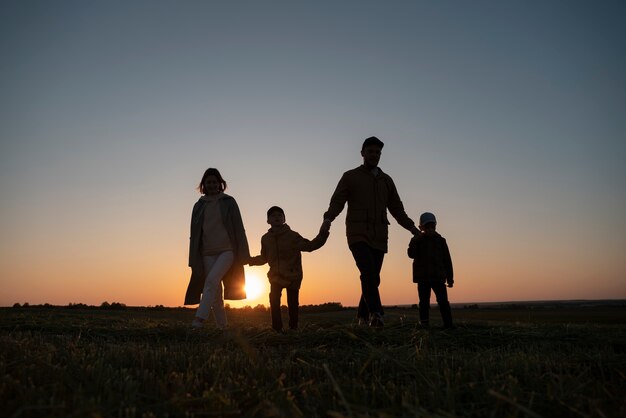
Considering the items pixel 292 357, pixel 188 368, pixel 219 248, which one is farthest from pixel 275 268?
pixel 188 368

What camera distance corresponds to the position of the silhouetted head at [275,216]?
340 inches

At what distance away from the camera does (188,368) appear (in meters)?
2.96

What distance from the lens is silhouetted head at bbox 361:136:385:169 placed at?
703 cm

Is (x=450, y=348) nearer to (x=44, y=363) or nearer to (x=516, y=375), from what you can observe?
(x=516, y=375)

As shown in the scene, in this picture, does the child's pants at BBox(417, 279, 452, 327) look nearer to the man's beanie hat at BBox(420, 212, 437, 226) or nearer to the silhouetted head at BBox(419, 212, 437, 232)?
the silhouetted head at BBox(419, 212, 437, 232)

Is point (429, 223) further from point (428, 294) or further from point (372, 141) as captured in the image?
point (372, 141)

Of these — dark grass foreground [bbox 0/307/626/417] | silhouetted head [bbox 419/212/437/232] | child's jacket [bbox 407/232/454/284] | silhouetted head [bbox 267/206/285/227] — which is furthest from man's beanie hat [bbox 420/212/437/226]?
dark grass foreground [bbox 0/307/626/417]

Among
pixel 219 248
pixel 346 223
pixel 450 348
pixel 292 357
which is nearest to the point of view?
pixel 292 357

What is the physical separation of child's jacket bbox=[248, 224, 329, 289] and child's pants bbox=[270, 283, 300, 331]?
3.6 inches

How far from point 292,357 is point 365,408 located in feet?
5.23

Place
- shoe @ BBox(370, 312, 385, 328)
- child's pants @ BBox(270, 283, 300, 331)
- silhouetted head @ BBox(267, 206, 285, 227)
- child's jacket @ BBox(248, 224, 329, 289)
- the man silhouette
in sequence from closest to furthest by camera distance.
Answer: shoe @ BBox(370, 312, 385, 328), the man silhouette, child's pants @ BBox(270, 283, 300, 331), child's jacket @ BBox(248, 224, 329, 289), silhouetted head @ BBox(267, 206, 285, 227)

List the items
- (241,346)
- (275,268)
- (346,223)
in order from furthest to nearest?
1. (275,268)
2. (346,223)
3. (241,346)

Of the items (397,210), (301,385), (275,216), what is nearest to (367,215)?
(397,210)

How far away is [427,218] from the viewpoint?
852 centimetres
